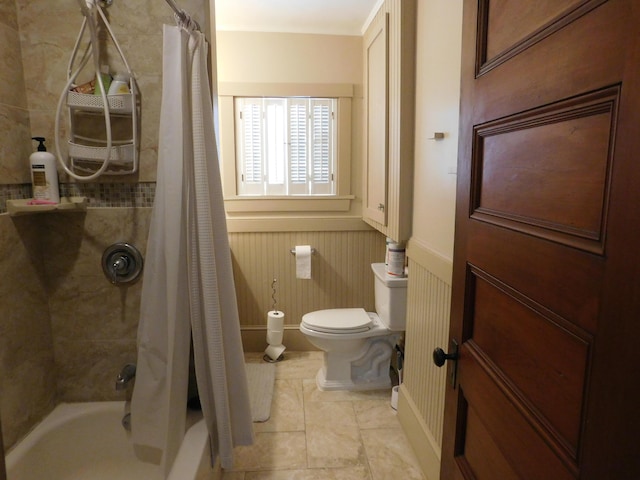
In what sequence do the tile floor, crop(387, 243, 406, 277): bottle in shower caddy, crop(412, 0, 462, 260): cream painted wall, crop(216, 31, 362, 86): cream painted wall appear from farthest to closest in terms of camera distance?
crop(216, 31, 362, 86): cream painted wall
crop(387, 243, 406, 277): bottle in shower caddy
the tile floor
crop(412, 0, 462, 260): cream painted wall

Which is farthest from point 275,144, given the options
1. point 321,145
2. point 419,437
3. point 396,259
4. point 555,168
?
point 555,168

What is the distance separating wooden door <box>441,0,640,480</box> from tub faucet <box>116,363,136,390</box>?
4.25 feet

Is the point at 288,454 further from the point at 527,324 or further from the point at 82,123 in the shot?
the point at 82,123

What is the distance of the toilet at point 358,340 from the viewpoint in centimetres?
237

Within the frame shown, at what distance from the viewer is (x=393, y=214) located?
81.7 inches

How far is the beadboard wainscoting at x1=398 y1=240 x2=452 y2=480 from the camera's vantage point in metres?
1.57

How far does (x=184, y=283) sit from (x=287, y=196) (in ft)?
5.30

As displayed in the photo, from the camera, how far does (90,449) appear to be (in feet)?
5.24

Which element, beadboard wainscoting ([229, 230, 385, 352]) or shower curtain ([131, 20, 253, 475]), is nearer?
shower curtain ([131, 20, 253, 475])

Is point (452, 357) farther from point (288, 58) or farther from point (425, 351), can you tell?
point (288, 58)

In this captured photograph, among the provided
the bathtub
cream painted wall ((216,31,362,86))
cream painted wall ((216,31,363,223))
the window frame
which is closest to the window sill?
the window frame

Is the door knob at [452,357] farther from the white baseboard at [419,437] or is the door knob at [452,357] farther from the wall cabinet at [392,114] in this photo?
the wall cabinet at [392,114]

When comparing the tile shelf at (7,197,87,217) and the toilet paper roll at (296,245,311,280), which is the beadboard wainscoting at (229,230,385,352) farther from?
the tile shelf at (7,197,87,217)

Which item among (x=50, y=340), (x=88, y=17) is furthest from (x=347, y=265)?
(x=88, y=17)
